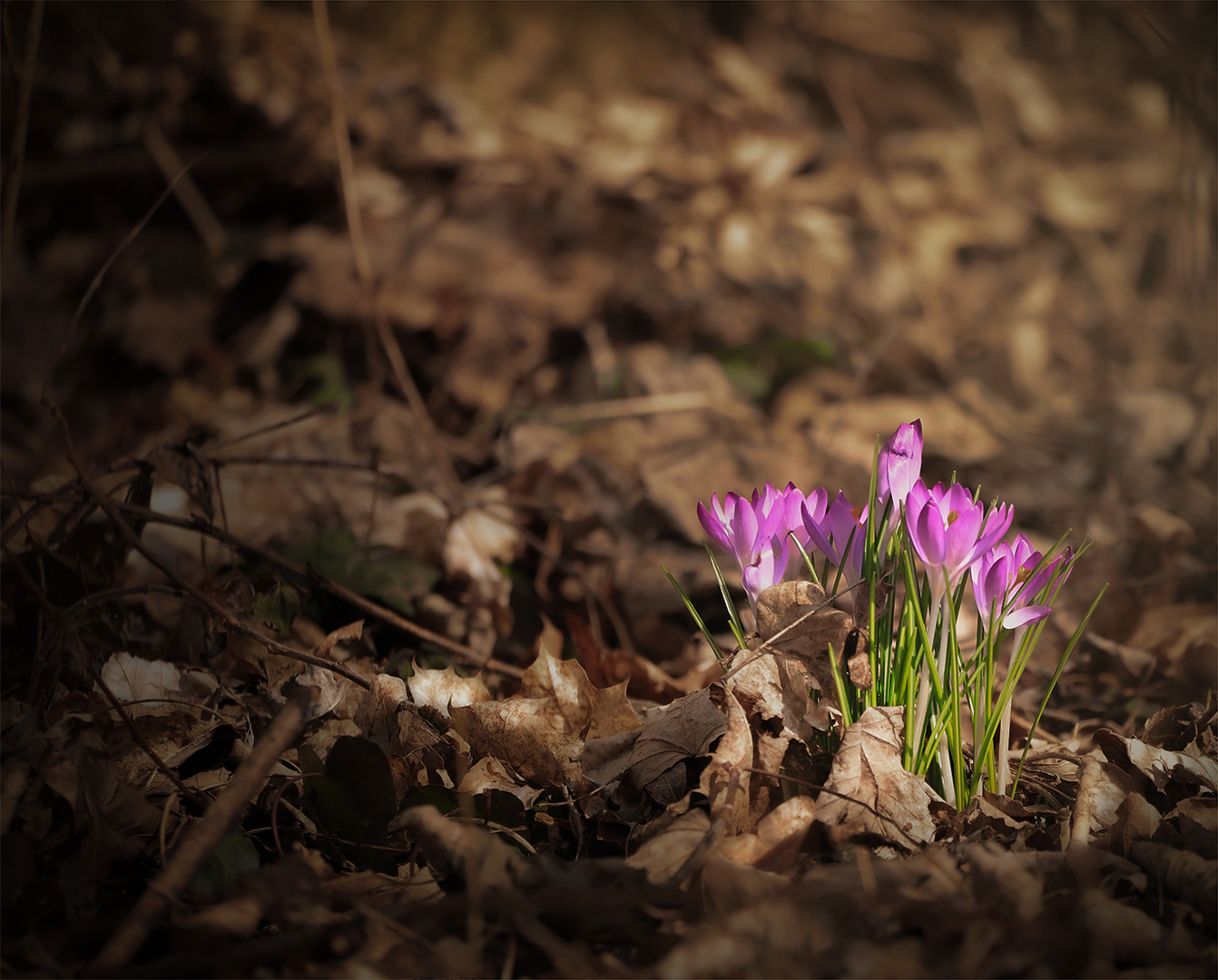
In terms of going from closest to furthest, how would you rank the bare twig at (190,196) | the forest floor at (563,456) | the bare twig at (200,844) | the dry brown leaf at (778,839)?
the bare twig at (200,844) < the forest floor at (563,456) < the dry brown leaf at (778,839) < the bare twig at (190,196)

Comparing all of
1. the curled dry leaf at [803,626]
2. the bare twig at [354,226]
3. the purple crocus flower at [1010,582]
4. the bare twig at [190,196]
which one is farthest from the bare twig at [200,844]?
the bare twig at [190,196]

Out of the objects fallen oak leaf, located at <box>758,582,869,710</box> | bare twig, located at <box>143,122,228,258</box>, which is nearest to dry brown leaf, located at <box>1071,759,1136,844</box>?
fallen oak leaf, located at <box>758,582,869,710</box>

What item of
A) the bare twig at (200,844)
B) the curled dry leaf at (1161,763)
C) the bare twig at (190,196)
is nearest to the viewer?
the bare twig at (200,844)

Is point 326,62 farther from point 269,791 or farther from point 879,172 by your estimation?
point 879,172

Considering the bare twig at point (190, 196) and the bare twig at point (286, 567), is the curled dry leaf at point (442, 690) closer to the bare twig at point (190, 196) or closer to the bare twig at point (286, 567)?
the bare twig at point (286, 567)

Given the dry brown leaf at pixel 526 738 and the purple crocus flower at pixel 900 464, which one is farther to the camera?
the dry brown leaf at pixel 526 738

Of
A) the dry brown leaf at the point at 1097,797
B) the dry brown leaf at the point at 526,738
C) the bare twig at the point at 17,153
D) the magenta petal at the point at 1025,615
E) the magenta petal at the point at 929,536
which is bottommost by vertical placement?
the dry brown leaf at the point at 526,738

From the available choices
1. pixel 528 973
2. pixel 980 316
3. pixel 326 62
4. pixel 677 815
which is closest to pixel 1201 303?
pixel 980 316

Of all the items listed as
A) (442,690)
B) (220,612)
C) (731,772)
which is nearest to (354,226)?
(220,612)

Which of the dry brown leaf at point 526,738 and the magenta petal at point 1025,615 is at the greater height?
the magenta petal at point 1025,615
